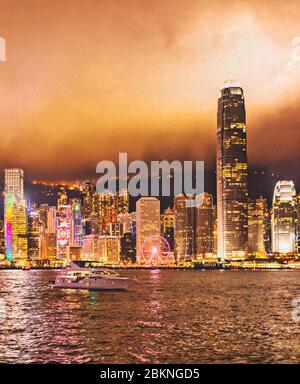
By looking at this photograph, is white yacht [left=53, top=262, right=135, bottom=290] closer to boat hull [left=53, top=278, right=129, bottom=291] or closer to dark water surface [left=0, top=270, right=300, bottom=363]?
boat hull [left=53, top=278, right=129, bottom=291]

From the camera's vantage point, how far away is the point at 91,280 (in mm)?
63156

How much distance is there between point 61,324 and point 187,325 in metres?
6.75

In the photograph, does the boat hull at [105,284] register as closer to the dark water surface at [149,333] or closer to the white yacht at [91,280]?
the white yacht at [91,280]

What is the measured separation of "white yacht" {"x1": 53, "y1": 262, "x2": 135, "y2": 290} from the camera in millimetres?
61875

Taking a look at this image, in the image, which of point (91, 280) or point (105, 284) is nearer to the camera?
point (105, 284)

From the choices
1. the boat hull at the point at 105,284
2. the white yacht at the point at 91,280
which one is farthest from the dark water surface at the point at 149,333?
the white yacht at the point at 91,280

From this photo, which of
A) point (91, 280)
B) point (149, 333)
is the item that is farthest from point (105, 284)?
point (149, 333)

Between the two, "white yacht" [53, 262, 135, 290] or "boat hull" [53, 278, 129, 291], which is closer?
"boat hull" [53, 278, 129, 291]

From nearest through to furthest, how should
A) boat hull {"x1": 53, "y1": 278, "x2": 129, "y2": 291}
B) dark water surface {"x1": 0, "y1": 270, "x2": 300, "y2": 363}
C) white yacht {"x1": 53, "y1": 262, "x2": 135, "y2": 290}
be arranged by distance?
1. dark water surface {"x1": 0, "y1": 270, "x2": 300, "y2": 363}
2. boat hull {"x1": 53, "y1": 278, "x2": 129, "y2": 291}
3. white yacht {"x1": 53, "y1": 262, "x2": 135, "y2": 290}

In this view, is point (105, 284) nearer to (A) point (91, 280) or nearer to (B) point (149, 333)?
(A) point (91, 280)

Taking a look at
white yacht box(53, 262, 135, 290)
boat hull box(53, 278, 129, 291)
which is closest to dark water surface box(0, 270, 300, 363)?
boat hull box(53, 278, 129, 291)

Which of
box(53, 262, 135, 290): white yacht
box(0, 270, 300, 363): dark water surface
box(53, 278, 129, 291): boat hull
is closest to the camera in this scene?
box(0, 270, 300, 363): dark water surface

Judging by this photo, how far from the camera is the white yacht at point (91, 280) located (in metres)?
61.9
